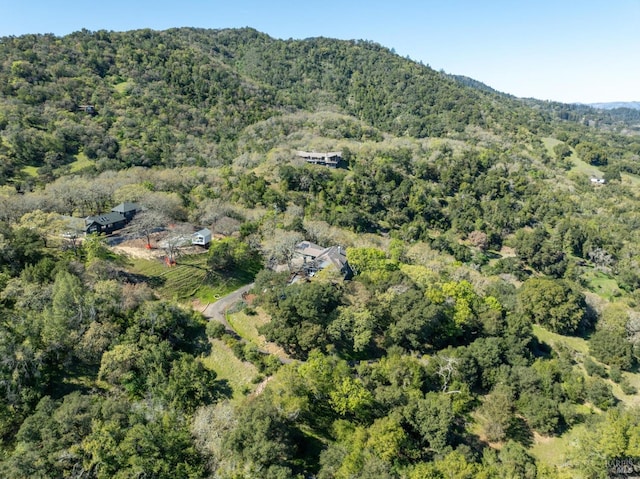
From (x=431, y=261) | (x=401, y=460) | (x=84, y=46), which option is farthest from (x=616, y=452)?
(x=84, y=46)

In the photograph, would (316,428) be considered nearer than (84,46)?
Yes

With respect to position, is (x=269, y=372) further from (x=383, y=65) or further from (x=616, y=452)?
(x=383, y=65)

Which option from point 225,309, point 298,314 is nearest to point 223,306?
point 225,309

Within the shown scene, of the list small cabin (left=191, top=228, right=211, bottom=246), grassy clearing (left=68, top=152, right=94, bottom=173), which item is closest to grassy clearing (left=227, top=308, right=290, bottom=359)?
small cabin (left=191, top=228, right=211, bottom=246)

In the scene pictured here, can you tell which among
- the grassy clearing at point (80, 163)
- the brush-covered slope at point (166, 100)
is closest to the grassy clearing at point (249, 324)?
the brush-covered slope at point (166, 100)

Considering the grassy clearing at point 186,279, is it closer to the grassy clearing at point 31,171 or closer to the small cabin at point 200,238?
the small cabin at point 200,238
